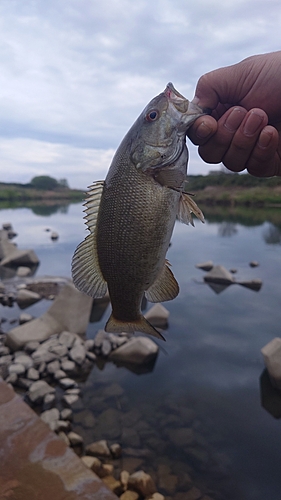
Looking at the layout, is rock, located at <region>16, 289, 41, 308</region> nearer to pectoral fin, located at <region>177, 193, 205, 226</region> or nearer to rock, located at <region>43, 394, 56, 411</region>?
rock, located at <region>43, 394, 56, 411</region>

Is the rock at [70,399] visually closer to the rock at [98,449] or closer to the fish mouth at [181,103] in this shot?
the rock at [98,449]

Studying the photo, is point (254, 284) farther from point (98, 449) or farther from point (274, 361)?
point (98, 449)

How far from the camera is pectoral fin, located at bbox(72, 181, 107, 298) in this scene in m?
2.25

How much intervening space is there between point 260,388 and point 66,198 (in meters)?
89.3

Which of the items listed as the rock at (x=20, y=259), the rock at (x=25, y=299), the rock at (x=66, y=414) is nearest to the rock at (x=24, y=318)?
the rock at (x=25, y=299)

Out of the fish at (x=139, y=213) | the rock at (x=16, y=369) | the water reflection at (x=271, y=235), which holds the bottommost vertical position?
the rock at (x=16, y=369)

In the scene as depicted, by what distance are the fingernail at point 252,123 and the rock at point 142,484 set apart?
4.69 metres

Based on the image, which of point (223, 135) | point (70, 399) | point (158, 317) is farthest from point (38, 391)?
point (223, 135)

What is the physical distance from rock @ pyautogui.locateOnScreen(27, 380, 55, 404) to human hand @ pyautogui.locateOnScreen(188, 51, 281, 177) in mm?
5856

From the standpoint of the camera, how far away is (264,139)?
2559 mm

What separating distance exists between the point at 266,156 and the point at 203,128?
23.1 inches

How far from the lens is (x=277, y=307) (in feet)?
40.0

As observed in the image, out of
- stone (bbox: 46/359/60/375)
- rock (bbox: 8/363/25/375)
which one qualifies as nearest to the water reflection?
stone (bbox: 46/359/60/375)

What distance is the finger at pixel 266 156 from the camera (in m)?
2.54
